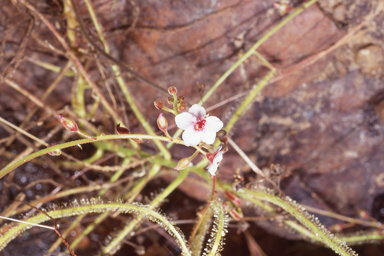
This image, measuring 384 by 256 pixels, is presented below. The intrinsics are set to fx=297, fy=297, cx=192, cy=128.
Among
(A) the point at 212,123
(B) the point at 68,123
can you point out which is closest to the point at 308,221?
(A) the point at 212,123

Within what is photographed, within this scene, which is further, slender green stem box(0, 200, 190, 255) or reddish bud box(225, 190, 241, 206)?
reddish bud box(225, 190, 241, 206)

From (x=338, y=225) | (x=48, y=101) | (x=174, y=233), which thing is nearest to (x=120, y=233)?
(x=174, y=233)

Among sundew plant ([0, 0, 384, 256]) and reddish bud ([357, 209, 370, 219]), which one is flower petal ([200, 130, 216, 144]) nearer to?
sundew plant ([0, 0, 384, 256])

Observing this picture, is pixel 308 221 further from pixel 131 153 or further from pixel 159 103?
pixel 131 153

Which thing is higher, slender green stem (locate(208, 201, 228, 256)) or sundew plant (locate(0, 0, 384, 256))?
sundew plant (locate(0, 0, 384, 256))

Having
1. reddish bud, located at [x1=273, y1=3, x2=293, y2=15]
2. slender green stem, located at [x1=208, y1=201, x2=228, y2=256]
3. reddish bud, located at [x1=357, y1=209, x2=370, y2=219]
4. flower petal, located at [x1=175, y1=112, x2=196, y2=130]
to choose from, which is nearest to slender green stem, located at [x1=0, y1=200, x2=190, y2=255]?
slender green stem, located at [x1=208, y1=201, x2=228, y2=256]

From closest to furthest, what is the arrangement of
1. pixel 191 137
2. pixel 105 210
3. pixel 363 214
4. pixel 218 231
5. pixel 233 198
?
pixel 191 137, pixel 218 231, pixel 105 210, pixel 233 198, pixel 363 214

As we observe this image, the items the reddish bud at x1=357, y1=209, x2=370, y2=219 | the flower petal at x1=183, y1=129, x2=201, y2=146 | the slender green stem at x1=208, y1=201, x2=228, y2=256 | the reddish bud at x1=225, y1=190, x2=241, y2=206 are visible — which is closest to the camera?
the flower petal at x1=183, y1=129, x2=201, y2=146

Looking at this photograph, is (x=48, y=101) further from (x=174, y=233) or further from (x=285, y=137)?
(x=285, y=137)
